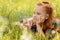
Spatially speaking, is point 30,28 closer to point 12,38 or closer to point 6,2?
point 12,38

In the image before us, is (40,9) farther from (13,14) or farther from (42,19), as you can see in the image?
(13,14)

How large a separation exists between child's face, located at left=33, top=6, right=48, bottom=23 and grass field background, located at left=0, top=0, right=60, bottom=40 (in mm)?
201

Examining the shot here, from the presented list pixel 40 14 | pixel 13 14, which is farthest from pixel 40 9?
pixel 13 14

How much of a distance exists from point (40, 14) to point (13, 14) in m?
0.43

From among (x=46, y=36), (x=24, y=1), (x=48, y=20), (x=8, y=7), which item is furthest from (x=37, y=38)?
(x=24, y=1)

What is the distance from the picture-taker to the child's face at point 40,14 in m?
2.50

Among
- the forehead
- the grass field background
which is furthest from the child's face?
the grass field background

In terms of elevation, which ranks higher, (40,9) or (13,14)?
(40,9)

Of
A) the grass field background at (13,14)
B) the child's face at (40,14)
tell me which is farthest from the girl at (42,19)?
the grass field background at (13,14)

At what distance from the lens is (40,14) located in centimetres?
252

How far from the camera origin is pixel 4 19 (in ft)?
8.93

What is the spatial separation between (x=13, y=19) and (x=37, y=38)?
578 millimetres

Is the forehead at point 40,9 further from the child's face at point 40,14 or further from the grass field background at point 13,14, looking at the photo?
the grass field background at point 13,14

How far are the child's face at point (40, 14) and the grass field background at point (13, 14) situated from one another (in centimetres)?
20
